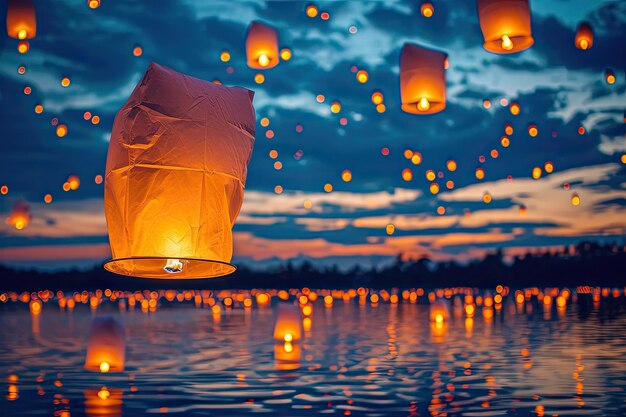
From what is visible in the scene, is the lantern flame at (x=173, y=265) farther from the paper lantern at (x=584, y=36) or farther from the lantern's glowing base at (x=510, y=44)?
the paper lantern at (x=584, y=36)

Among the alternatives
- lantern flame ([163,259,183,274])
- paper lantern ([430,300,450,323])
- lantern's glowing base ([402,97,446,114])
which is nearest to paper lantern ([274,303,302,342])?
paper lantern ([430,300,450,323])

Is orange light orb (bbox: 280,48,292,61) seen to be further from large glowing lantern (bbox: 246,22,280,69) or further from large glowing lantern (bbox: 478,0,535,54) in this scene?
large glowing lantern (bbox: 478,0,535,54)

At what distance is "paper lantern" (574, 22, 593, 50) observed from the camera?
8758mm

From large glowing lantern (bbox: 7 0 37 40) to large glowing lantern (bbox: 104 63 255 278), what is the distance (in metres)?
4.52

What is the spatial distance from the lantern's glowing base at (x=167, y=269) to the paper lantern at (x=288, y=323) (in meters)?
10.9

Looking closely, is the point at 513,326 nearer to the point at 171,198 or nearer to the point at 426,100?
the point at 426,100

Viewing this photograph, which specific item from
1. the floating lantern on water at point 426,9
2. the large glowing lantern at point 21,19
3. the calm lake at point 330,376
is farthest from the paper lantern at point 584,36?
the large glowing lantern at point 21,19

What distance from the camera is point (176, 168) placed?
8.82ft

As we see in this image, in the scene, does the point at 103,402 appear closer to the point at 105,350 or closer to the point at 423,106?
the point at 105,350

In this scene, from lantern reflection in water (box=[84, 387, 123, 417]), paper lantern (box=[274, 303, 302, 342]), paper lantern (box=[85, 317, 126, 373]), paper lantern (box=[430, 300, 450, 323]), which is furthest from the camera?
paper lantern (box=[430, 300, 450, 323])

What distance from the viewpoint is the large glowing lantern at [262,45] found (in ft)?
21.8

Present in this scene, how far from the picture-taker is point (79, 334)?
1933 cm

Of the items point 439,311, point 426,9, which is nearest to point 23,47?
point 426,9

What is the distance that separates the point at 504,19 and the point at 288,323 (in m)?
10.1
